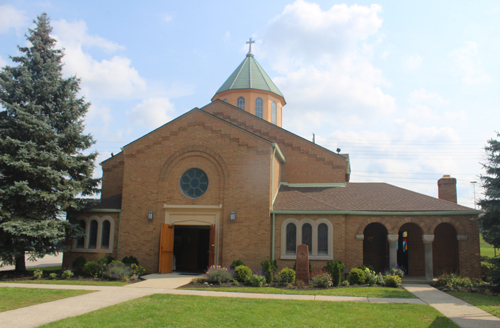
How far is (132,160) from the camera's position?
22062 mm

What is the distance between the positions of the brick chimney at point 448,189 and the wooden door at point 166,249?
16.5 m

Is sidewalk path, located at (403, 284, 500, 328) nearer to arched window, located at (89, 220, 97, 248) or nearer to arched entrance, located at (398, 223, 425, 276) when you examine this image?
arched entrance, located at (398, 223, 425, 276)

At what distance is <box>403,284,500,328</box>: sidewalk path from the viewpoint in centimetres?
1029

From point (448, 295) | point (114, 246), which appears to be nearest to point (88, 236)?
point (114, 246)

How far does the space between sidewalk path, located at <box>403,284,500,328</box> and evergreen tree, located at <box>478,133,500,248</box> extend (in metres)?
3.46

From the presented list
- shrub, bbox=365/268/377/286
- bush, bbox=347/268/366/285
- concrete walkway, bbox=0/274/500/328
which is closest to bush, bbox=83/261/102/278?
concrete walkway, bbox=0/274/500/328

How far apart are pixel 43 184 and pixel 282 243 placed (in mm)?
11986

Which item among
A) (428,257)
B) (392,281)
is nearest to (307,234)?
(392,281)

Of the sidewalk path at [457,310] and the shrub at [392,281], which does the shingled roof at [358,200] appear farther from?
the sidewalk path at [457,310]

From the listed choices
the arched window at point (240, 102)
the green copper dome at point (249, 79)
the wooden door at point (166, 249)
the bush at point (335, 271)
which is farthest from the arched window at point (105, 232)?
the green copper dome at point (249, 79)

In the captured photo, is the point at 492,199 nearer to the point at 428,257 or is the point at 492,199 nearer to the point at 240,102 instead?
the point at 428,257

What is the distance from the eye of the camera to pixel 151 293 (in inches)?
567

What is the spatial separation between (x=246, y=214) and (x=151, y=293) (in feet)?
23.1

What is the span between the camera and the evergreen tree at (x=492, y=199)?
1698 centimetres
